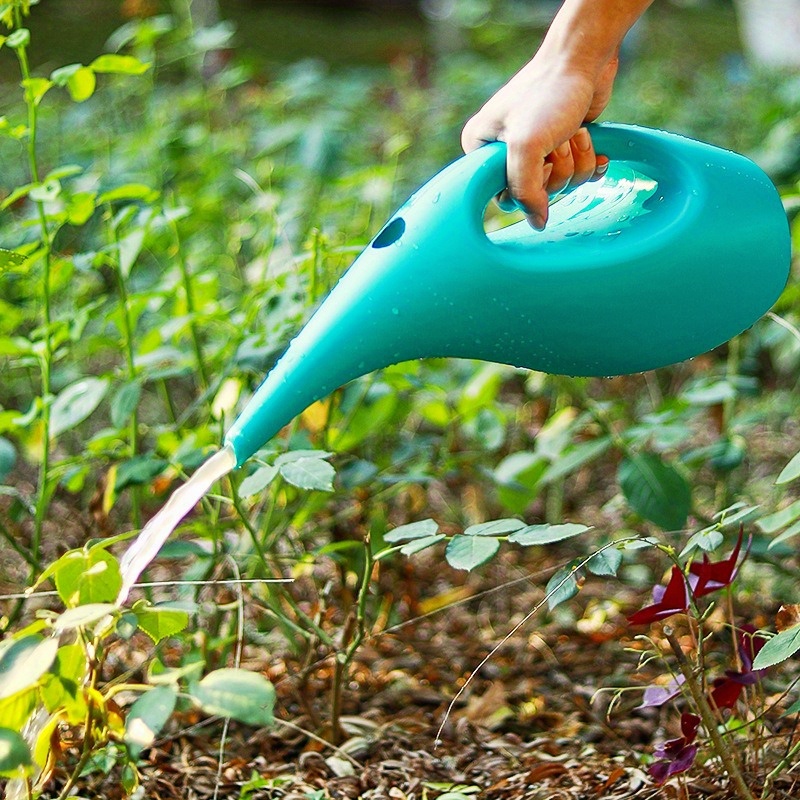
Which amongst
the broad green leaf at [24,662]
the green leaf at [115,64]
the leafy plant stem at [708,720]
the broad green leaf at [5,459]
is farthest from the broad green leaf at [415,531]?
the green leaf at [115,64]

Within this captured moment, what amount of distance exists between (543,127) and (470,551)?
42cm

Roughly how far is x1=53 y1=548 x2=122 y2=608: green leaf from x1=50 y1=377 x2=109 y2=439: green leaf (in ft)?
1.57

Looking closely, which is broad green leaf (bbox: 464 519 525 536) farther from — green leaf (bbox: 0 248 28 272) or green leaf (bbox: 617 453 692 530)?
green leaf (bbox: 0 248 28 272)

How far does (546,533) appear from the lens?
107 centimetres

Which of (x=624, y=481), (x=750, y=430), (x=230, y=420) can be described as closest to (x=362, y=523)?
(x=230, y=420)

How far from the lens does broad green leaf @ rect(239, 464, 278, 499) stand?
1127mm

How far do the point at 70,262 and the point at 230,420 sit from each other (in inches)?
12.4

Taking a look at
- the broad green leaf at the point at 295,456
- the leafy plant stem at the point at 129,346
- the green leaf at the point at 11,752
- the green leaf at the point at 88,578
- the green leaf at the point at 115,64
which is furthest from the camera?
the leafy plant stem at the point at 129,346

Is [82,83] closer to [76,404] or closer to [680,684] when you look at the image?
[76,404]

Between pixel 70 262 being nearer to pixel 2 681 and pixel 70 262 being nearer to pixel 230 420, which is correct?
pixel 230 420

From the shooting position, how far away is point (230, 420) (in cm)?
159

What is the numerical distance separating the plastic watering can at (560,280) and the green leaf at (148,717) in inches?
9.8

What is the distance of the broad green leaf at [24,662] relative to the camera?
2.74 feet

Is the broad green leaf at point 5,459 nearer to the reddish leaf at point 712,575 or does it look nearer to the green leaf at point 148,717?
the green leaf at point 148,717
